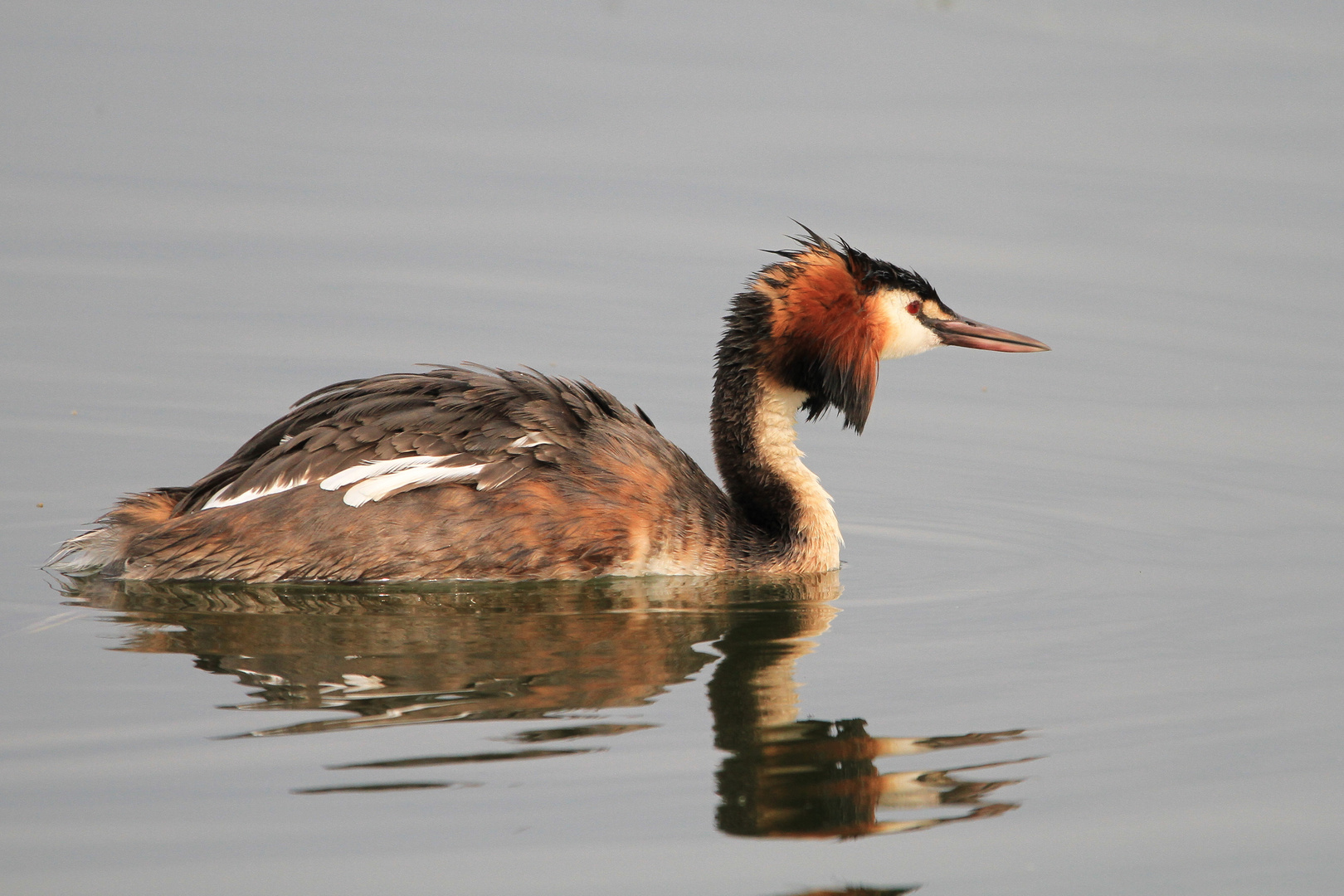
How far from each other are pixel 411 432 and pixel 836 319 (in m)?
2.06

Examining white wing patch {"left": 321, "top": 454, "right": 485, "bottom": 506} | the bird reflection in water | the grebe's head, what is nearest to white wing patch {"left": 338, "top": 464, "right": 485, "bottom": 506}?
white wing patch {"left": 321, "top": 454, "right": 485, "bottom": 506}

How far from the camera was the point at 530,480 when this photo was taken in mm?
8117

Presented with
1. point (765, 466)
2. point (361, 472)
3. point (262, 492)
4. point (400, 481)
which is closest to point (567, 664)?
point (400, 481)

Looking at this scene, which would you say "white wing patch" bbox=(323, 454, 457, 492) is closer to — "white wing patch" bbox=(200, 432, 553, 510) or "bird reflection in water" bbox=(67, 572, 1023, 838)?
"white wing patch" bbox=(200, 432, 553, 510)

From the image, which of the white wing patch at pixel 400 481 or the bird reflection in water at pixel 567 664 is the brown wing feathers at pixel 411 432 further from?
the bird reflection in water at pixel 567 664

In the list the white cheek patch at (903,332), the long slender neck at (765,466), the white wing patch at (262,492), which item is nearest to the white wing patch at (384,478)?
the white wing patch at (262,492)

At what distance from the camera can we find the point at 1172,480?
9805mm

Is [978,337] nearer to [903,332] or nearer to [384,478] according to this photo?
[903,332]

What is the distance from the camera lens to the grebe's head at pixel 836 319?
8.59 m

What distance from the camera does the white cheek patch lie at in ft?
28.8

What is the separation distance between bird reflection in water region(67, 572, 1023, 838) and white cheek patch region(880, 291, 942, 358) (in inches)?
45.1

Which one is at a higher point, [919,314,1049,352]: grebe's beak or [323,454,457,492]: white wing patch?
[919,314,1049,352]: grebe's beak

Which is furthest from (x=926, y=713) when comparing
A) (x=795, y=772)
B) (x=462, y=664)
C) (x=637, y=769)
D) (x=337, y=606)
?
(x=337, y=606)

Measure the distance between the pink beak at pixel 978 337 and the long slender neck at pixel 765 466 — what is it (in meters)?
0.80
